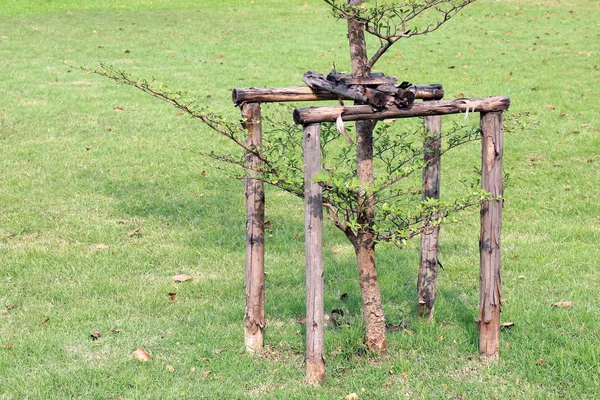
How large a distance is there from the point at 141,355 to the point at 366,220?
5.34ft

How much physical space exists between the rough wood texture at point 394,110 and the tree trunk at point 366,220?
0.37 metres

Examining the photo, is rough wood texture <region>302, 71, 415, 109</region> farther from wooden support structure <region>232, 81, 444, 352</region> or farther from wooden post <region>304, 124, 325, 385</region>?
wooden support structure <region>232, 81, 444, 352</region>

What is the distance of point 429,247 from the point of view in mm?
5410

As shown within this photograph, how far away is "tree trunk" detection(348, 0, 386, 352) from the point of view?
184 inches

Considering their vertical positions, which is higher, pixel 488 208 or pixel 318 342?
pixel 488 208

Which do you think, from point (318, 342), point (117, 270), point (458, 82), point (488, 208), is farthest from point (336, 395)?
point (458, 82)

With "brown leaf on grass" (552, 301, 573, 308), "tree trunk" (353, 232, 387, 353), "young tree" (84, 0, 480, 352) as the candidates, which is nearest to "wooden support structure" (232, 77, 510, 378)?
"young tree" (84, 0, 480, 352)

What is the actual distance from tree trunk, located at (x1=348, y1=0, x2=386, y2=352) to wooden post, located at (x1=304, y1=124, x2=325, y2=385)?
326 millimetres

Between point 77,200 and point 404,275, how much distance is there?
3813 mm

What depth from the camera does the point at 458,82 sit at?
557 inches

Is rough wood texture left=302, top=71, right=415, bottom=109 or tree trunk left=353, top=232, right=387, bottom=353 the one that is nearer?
rough wood texture left=302, top=71, right=415, bottom=109

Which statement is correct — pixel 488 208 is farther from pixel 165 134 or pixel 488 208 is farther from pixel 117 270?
pixel 165 134

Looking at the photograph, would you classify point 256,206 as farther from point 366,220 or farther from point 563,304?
point 563,304

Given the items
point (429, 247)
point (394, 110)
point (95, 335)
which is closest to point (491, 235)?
point (429, 247)
